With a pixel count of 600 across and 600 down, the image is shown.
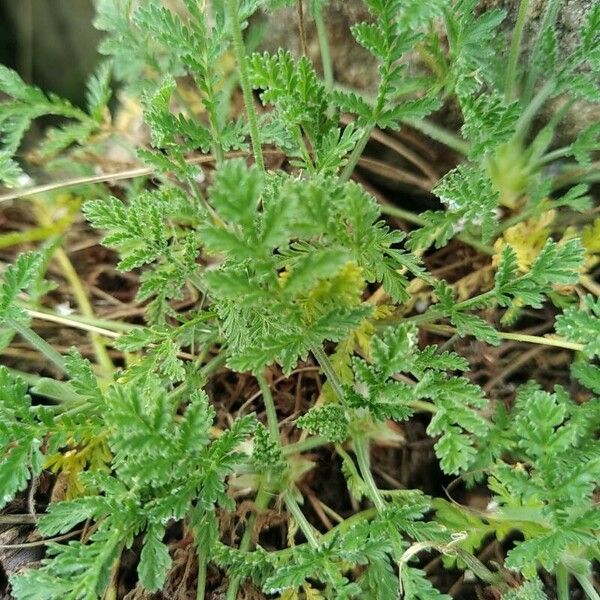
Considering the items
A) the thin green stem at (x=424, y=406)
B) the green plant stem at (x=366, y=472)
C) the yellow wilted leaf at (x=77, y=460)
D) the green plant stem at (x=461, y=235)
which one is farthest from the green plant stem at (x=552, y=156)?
the yellow wilted leaf at (x=77, y=460)

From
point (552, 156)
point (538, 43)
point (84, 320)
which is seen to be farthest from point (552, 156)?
point (84, 320)

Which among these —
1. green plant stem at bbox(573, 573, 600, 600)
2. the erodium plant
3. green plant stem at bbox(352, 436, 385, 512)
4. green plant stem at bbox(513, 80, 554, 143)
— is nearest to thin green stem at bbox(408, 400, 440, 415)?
the erodium plant

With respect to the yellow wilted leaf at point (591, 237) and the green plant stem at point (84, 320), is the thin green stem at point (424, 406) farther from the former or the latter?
the green plant stem at point (84, 320)

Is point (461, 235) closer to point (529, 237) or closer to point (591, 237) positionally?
point (529, 237)

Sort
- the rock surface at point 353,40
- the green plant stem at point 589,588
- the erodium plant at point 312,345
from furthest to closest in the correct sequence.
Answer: the rock surface at point 353,40 < the green plant stem at point 589,588 < the erodium plant at point 312,345

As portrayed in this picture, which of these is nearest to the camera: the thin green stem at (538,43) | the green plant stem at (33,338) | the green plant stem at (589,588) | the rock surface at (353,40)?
the green plant stem at (589,588)

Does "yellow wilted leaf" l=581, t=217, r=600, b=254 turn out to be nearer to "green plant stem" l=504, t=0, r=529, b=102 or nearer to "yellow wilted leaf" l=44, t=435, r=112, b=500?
"green plant stem" l=504, t=0, r=529, b=102

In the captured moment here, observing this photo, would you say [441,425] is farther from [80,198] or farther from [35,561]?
[80,198]

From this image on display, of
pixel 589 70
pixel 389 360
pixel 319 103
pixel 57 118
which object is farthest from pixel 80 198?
pixel 589 70
